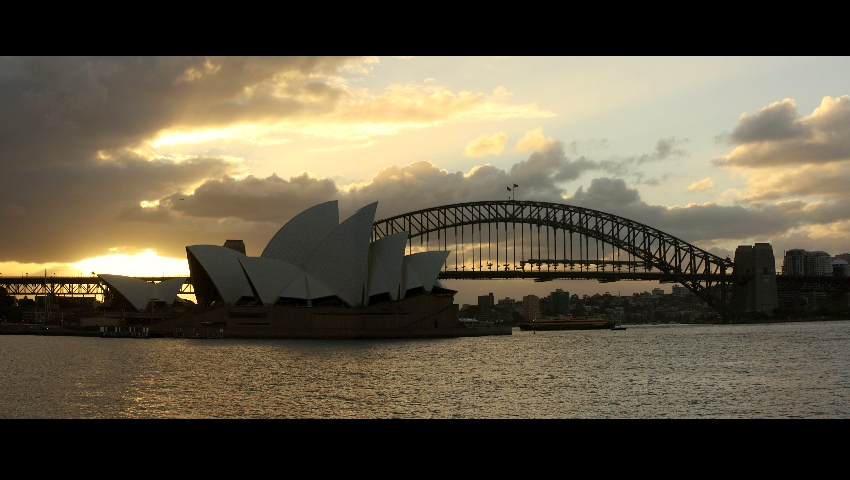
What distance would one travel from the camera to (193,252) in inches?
3125

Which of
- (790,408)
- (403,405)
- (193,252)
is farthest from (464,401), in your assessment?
(193,252)

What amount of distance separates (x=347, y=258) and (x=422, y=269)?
38.0 ft

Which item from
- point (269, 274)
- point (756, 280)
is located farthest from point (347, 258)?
point (756, 280)

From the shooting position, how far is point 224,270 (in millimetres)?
80688

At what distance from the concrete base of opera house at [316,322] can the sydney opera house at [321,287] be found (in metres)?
0.10

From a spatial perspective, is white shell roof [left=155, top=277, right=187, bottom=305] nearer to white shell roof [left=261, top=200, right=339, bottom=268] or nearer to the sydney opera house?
the sydney opera house

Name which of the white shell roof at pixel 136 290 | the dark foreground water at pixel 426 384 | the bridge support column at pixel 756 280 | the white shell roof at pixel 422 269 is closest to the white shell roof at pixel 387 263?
the white shell roof at pixel 422 269

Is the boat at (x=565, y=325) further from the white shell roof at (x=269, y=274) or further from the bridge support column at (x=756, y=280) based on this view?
the white shell roof at (x=269, y=274)

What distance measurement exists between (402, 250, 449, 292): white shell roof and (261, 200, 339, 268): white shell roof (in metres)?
12.1

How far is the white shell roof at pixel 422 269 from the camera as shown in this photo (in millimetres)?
81438

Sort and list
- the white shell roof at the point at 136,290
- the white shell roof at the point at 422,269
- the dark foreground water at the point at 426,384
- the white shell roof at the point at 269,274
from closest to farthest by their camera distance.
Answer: the dark foreground water at the point at 426,384, the white shell roof at the point at 269,274, the white shell roof at the point at 422,269, the white shell roof at the point at 136,290
